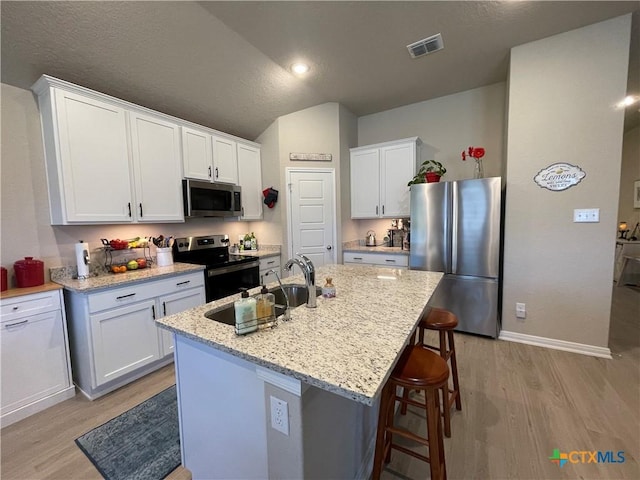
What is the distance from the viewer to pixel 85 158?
2.15 m

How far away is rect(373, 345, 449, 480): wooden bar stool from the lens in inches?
45.2

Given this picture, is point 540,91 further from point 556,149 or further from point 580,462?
point 580,462

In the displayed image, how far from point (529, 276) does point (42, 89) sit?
180 inches

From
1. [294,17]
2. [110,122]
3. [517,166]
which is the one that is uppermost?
[294,17]

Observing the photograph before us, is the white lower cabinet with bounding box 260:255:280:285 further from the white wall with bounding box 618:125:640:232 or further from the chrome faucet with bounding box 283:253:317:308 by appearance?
the white wall with bounding box 618:125:640:232

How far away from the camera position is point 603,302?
7.95 feet

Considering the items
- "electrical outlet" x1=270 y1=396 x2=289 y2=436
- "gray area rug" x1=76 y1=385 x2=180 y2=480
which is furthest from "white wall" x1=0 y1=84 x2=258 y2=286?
"electrical outlet" x1=270 y1=396 x2=289 y2=436

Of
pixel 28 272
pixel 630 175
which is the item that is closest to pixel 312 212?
pixel 28 272

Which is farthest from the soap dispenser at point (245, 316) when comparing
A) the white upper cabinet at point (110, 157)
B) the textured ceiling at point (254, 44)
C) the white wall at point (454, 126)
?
the white wall at point (454, 126)

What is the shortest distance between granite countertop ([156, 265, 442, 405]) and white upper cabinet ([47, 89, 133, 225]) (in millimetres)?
1633

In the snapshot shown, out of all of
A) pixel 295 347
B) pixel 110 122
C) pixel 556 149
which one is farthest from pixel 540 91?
pixel 110 122

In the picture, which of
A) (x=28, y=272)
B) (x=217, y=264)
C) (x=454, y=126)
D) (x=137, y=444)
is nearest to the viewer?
(x=137, y=444)

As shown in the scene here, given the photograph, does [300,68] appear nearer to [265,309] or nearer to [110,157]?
[110,157]

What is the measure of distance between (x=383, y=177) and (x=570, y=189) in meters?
1.93
